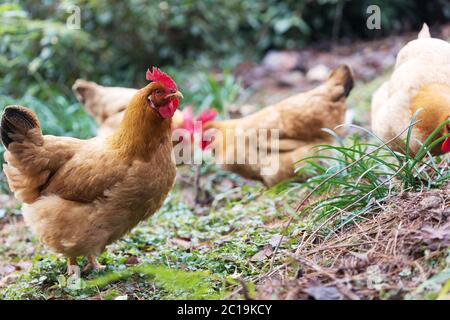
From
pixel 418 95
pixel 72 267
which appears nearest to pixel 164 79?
pixel 72 267

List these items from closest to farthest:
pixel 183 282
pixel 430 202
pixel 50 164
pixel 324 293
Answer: pixel 324 293, pixel 183 282, pixel 430 202, pixel 50 164

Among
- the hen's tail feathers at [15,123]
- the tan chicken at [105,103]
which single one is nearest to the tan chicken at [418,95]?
the tan chicken at [105,103]

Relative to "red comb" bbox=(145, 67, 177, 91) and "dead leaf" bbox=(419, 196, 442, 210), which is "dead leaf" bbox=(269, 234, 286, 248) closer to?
"dead leaf" bbox=(419, 196, 442, 210)

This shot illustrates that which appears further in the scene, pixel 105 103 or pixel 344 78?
pixel 105 103

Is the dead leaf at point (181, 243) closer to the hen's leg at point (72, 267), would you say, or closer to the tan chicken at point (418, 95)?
the hen's leg at point (72, 267)

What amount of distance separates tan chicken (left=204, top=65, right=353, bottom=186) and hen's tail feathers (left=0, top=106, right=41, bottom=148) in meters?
2.51

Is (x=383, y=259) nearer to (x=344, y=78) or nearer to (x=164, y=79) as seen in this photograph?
(x=164, y=79)

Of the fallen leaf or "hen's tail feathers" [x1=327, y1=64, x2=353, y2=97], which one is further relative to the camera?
"hen's tail feathers" [x1=327, y1=64, x2=353, y2=97]

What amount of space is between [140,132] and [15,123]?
885 mm

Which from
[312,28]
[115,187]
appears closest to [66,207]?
[115,187]

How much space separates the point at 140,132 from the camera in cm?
391

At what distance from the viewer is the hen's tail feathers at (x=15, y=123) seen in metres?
3.85

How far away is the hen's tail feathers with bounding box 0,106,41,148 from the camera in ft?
12.6

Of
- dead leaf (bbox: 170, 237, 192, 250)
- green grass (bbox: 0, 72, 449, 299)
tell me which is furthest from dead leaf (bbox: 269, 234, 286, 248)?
dead leaf (bbox: 170, 237, 192, 250)
